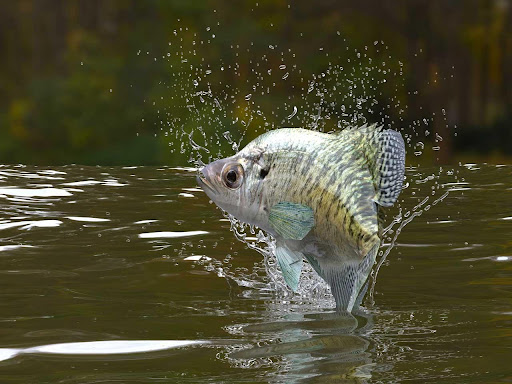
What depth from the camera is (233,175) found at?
403cm

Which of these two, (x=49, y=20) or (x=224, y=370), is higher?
(x=49, y=20)

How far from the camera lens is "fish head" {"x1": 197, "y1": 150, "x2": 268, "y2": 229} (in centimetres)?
402

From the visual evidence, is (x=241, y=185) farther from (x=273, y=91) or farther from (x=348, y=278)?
(x=273, y=91)

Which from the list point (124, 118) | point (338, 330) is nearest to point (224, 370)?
point (338, 330)

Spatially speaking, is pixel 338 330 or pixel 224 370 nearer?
pixel 224 370

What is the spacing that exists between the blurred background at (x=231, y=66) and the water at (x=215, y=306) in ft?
41.9

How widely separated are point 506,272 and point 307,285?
979 mm

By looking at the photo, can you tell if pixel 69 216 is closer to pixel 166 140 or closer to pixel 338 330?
pixel 338 330

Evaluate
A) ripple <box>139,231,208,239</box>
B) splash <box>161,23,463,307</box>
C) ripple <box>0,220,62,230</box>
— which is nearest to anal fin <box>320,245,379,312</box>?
ripple <box>139,231,208,239</box>

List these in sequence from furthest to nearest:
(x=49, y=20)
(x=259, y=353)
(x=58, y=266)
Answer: (x=49, y=20)
(x=58, y=266)
(x=259, y=353)

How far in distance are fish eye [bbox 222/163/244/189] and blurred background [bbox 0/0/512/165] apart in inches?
606

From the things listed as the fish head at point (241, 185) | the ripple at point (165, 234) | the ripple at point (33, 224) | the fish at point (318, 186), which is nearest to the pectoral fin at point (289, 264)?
the fish at point (318, 186)

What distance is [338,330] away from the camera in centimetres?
388

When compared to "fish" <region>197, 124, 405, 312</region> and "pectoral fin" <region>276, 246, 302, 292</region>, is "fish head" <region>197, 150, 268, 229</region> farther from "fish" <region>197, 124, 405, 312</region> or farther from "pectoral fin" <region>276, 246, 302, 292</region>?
"pectoral fin" <region>276, 246, 302, 292</region>
